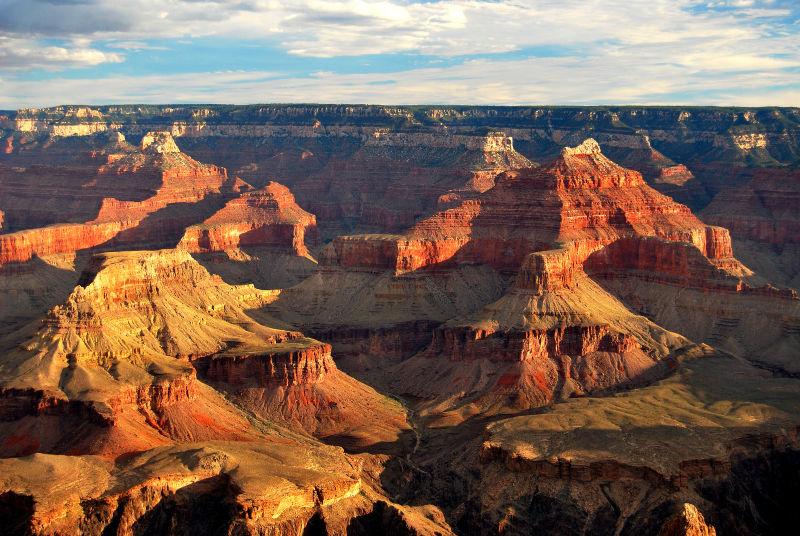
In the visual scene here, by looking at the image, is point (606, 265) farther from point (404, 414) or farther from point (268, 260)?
point (268, 260)

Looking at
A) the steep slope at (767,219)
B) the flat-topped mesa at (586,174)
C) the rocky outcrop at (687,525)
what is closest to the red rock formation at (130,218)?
the flat-topped mesa at (586,174)

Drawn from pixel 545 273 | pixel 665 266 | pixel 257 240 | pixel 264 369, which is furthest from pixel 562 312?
pixel 257 240

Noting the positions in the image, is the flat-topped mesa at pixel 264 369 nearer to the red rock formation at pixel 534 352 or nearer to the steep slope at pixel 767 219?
the red rock formation at pixel 534 352

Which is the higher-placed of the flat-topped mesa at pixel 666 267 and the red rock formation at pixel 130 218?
the flat-topped mesa at pixel 666 267

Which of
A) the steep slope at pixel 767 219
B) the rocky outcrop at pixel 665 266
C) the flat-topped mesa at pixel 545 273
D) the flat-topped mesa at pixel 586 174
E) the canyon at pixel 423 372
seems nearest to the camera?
the canyon at pixel 423 372

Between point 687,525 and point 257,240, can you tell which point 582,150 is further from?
point 687,525

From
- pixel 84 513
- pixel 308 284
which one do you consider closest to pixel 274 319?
pixel 308 284
